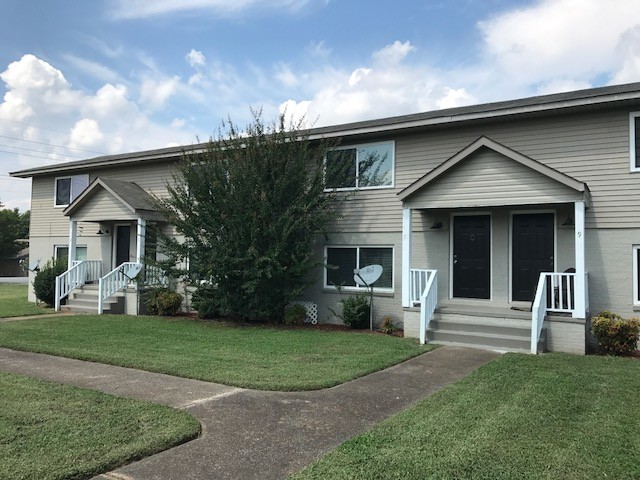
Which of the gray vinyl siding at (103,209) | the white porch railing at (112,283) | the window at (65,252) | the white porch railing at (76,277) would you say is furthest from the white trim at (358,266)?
the window at (65,252)

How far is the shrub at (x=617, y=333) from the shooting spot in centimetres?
883

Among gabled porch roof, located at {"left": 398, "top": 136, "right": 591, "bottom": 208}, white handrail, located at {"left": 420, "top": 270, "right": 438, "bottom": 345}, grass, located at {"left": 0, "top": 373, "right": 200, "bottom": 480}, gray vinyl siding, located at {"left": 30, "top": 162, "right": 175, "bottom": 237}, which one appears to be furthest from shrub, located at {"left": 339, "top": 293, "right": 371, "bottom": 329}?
gray vinyl siding, located at {"left": 30, "top": 162, "right": 175, "bottom": 237}

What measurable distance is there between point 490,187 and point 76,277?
13506mm

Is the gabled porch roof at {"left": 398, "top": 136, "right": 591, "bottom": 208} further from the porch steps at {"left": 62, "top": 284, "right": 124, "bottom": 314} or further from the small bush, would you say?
the porch steps at {"left": 62, "top": 284, "right": 124, "bottom": 314}

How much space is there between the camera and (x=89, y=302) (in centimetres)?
1559

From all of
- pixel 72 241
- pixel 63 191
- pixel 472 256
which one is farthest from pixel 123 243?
pixel 472 256

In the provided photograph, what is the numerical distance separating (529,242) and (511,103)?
10.4ft

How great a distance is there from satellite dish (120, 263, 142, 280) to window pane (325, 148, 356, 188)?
21.5ft

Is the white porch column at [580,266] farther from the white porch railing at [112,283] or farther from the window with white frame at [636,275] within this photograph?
the white porch railing at [112,283]

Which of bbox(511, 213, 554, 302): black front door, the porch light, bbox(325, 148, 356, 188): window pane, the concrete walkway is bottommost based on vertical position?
the concrete walkway

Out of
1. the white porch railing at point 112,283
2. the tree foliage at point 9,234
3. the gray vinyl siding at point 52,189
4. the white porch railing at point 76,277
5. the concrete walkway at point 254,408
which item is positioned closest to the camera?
the concrete walkway at point 254,408

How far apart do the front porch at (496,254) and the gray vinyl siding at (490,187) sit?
0.06 ft

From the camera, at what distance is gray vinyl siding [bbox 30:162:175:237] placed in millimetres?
16797

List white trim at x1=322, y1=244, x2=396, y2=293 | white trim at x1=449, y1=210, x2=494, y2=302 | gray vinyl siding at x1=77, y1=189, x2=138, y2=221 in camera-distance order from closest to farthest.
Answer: white trim at x1=449, y1=210, x2=494, y2=302 → white trim at x1=322, y1=244, x2=396, y2=293 → gray vinyl siding at x1=77, y1=189, x2=138, y2=221
